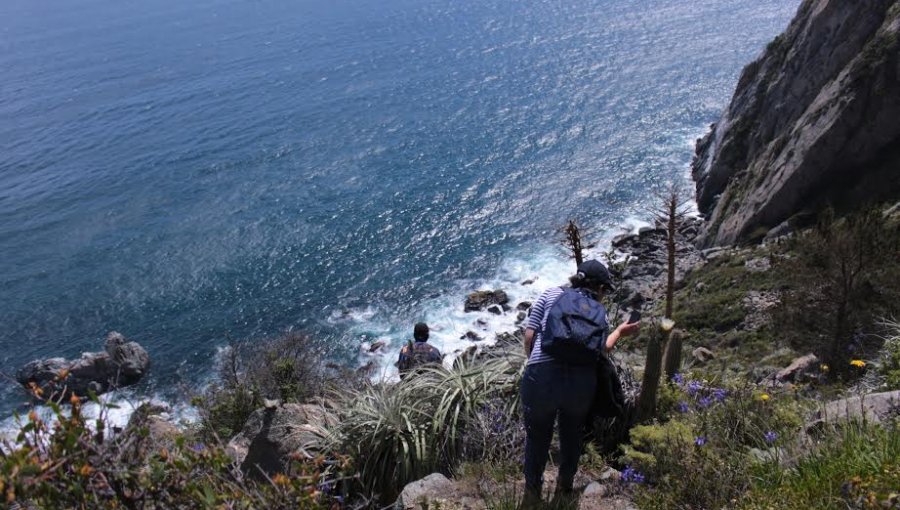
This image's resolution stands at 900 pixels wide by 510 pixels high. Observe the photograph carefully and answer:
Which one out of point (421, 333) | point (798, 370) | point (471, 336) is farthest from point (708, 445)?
point (471, 336)

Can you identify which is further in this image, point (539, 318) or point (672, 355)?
point (672, 355)

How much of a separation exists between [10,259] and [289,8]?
193 ft

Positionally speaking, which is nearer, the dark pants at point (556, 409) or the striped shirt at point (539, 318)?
the dark pants at point (556, 409)

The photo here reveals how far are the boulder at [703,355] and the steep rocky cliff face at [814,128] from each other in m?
10.4

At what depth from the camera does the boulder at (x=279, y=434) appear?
29.9 ft

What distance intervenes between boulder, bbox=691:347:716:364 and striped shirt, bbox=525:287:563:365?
14773mm

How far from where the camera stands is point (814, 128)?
2903cm

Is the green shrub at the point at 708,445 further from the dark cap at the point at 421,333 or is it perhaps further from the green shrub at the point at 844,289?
the green shrub at the point at 844,289

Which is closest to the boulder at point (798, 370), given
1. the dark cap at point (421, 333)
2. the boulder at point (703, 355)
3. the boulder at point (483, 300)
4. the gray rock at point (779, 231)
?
the boulder at point (703, 355)

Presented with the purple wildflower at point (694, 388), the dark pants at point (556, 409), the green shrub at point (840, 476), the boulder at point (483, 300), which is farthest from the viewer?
the boulder at point (483, 300)

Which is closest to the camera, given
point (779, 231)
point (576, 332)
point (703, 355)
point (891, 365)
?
point (576, 332)

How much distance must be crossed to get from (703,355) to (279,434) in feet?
49.8

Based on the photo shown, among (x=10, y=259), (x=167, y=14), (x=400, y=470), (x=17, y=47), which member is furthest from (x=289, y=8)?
(x=400, y=470)

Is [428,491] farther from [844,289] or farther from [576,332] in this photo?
[844,289]
